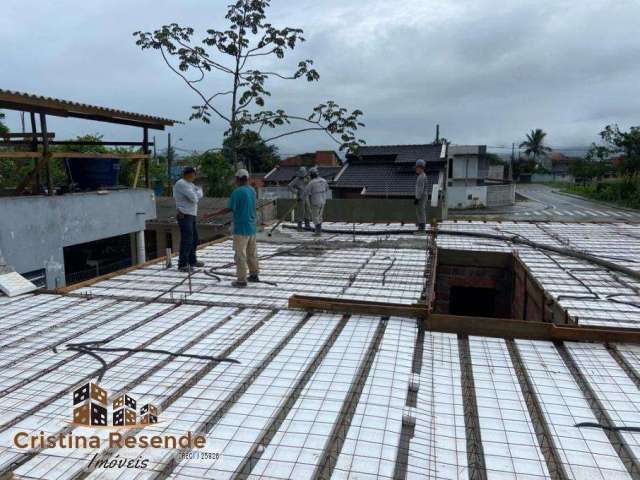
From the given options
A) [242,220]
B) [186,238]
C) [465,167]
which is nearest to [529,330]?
[242,220]

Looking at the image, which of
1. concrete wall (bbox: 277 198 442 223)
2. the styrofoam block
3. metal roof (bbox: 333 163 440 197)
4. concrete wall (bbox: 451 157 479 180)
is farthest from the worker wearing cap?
concrete wall (bbox: 451 157 479 180)

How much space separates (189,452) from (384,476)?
89 centimetres

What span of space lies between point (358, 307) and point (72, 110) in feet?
21.1

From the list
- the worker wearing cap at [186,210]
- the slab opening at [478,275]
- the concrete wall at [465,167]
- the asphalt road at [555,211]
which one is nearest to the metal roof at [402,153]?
the asphalt road at [555,211]

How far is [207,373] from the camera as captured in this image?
3.00 metres

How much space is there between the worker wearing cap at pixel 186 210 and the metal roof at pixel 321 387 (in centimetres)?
98

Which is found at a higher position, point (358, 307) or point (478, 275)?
point (358, 307)

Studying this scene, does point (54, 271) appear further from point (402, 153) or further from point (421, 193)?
point (402, 153)

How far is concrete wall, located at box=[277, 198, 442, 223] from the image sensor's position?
13406 mm

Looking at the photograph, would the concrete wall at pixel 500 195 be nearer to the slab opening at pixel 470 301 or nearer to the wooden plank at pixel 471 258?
the slab opening at pixel 470 301

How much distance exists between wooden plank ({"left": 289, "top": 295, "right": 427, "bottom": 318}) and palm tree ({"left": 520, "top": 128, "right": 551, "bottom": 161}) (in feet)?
237

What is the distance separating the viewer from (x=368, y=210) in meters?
14.1

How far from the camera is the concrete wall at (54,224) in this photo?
689 centimetres

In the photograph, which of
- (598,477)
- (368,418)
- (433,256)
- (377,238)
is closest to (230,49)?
(377,238)
